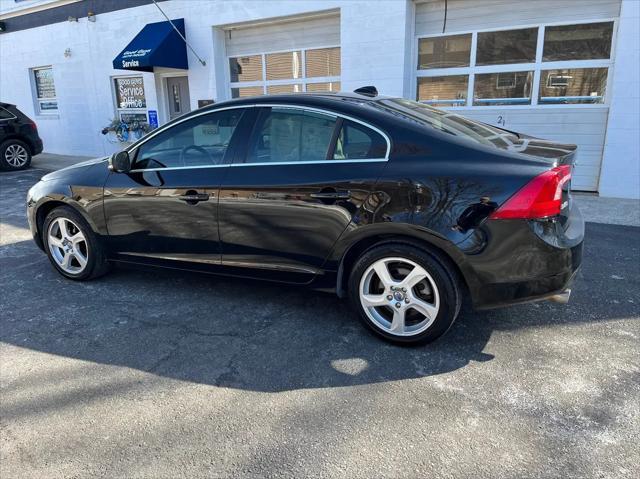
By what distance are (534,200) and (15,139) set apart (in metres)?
12.8

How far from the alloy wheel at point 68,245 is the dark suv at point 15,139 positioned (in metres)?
9.12

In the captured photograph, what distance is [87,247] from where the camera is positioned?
4246 millimetres

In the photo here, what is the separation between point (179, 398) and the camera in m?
2.69

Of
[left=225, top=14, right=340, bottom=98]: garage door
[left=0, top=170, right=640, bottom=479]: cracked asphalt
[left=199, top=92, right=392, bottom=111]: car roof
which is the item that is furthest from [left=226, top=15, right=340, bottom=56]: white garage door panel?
[left=0, top=170, right=640, bottom=479]: cracked asphalt

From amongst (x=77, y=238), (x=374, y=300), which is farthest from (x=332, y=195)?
(x=77, y=238)

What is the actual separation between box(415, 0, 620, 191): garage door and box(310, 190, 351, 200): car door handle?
20.0ft

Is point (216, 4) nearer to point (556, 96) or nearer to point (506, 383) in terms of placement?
point (556, 96)

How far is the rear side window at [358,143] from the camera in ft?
10.1

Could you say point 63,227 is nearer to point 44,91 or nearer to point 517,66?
point 517,66

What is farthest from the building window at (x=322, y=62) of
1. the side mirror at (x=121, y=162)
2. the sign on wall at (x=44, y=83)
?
the sign on wall at (x=44, y=83)

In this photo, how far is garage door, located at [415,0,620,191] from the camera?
7445 millimetres

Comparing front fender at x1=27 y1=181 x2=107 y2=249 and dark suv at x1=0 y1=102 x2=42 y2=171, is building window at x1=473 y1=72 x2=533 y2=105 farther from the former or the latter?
dark suv at x1=0 y1=102 x2=42 y2=171

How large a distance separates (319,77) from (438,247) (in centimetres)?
775

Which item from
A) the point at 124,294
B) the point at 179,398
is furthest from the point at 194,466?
the point at 124,294
